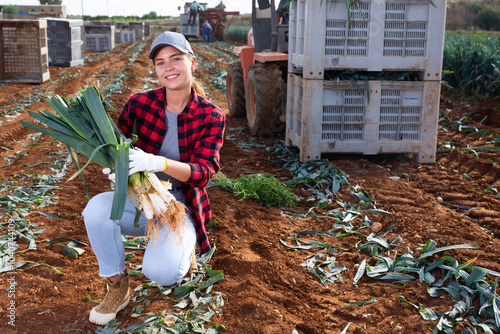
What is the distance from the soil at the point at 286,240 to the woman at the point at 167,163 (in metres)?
0.32

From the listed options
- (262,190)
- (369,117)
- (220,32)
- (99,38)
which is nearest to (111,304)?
(262,190)

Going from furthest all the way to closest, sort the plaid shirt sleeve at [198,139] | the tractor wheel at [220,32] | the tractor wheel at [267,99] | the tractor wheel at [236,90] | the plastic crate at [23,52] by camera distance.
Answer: the tractor wheel at [220,32] < the plastic crate at [23,52] < the tractor wheel at [236,90] < the tractor wheel at [267,99] < the plaid shirt sleeve at [198,139]

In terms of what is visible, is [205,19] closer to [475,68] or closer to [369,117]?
[475,68]

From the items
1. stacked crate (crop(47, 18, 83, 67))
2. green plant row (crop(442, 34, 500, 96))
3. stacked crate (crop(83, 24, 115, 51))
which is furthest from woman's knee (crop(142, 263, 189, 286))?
stacked crate (crop(83, 24, 115, 51))

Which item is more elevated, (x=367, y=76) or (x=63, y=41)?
(x=63, y=41)

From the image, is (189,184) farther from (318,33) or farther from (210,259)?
(318,33)

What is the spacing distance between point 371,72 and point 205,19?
3464 cm

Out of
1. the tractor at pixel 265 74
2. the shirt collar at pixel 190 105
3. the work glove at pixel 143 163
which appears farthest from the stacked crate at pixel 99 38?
the work glove at pixel 143 163

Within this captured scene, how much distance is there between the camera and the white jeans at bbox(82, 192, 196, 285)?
9.50ft

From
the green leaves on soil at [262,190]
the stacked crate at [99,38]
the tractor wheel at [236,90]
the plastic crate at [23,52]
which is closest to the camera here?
the green leaves on soil at [262,190]

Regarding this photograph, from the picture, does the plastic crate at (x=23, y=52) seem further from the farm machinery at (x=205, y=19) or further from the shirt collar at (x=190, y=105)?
the farm machinery at (x=205, y=19)

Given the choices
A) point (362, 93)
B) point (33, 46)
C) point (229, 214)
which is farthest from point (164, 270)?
point (33, 46)

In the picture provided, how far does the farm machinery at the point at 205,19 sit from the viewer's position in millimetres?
37031

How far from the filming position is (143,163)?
2.76 m
